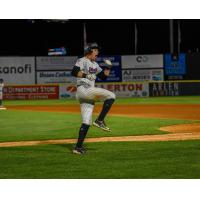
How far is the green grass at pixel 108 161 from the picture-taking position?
7945 millimetres

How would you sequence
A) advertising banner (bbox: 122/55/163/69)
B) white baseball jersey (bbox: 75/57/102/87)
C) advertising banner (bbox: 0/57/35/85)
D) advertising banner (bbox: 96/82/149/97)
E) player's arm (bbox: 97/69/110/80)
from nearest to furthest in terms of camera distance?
1. white baseball jersey (bbox: 75/57/102/87)
2. player's arm (bbox: 97/69/110/80)
3. advertising banner (bbox: 0/57/35/85)
4. advertising banner (bbox: 96/82/149/97)
5. advertising banner (bbox: 122/55/163/69)

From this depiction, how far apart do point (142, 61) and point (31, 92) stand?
8.31m

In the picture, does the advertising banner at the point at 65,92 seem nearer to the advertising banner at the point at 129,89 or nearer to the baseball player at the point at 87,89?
the advertising banner at the point at 129,89

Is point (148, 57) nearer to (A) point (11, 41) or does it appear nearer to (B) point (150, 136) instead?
(A) point (11, 41)

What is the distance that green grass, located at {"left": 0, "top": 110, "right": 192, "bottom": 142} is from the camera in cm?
1451

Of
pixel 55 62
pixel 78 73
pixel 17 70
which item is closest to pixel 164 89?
pixel 55 62

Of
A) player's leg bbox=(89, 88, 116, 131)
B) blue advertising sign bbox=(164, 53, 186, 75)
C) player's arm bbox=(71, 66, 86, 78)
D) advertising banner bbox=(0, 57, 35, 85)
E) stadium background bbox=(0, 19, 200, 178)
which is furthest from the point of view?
blue advertising sign bbox=(164, 53, 186, 75)

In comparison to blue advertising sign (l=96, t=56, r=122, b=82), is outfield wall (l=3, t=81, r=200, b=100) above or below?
below

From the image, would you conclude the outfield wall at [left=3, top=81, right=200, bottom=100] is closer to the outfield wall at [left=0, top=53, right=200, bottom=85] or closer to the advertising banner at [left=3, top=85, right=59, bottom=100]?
the advertising banner at [left=3, top=85, right=59, bottom=100]

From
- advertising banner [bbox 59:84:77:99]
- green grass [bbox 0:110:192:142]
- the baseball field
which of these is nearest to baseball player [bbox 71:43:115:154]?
the baseball field

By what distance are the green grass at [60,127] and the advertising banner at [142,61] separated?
16728 millimetres

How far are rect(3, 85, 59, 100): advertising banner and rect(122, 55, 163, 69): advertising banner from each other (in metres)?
5.39

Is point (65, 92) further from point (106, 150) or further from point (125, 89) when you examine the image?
point (106, 150)

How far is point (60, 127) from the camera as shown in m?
16.8
